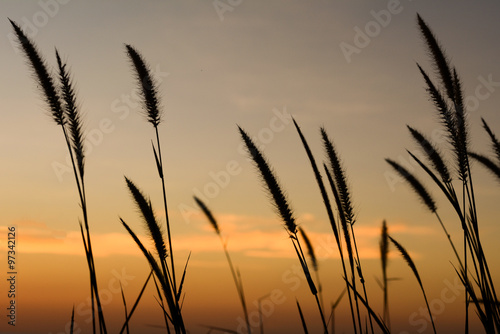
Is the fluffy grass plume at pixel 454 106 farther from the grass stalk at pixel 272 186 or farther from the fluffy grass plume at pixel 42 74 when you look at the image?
the fluffy grass plume at pixel 42 74

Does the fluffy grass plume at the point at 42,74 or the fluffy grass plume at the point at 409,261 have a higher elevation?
the fluffy grass plume at the point at 42,74

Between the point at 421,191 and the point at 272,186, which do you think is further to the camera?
the point at 421,191

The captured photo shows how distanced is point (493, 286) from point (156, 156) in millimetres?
2252

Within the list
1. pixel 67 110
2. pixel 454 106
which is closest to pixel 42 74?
pixel 67 110

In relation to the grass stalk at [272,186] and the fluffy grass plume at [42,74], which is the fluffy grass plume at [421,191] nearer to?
the grass stalk at [272,186]

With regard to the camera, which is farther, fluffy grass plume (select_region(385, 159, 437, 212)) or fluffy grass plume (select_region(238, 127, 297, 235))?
fluffy grass plume (select_region(385, 159, 437, 212))

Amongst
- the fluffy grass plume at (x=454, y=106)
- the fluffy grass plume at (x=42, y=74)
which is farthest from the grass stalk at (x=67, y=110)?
the fluffy grass plume at (x=454, y=106)

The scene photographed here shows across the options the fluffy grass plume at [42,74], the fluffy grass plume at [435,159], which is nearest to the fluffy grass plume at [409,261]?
the fluffy grass plume at [435,159]

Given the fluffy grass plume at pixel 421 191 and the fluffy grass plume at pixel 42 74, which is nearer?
the fluffy grass plume at pixel 42 74

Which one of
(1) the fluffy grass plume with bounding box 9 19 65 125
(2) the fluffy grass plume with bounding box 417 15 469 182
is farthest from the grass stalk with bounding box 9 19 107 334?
(2) the fluffy grass plume with bounding box 417 15 469 182

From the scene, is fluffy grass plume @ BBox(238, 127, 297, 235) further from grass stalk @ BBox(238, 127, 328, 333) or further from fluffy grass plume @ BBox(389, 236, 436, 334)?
fluffy grass plume @ BBox(389, 236, 436, 334)

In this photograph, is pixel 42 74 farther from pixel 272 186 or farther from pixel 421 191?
pixel 421 191

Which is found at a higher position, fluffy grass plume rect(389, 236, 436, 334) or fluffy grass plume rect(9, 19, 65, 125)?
fluffy grass plume rect(9, 19, 65, 125)

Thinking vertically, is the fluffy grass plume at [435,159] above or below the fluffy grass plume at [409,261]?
above
